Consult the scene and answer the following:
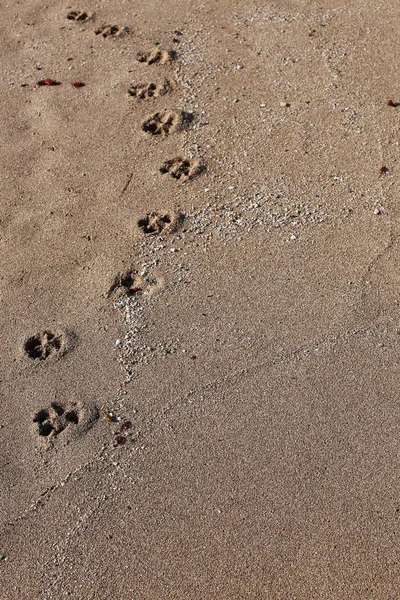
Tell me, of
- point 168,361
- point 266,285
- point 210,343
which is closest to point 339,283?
point 266,285

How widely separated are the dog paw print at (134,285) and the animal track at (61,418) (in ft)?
2.47

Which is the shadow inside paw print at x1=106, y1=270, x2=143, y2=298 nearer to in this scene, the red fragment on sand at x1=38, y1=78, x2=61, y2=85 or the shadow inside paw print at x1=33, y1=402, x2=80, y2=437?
the shadow inside paw print at x1=33, y1=402, x2=80, y2=437

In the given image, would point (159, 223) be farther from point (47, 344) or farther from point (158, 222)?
point (47, 344)

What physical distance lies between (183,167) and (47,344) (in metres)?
1.61

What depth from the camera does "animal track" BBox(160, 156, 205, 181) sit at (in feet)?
15.7

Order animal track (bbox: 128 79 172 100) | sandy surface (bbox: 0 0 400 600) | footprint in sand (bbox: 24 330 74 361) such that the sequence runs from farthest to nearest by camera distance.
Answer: animal track (bbox: 128 79 172 100) < footprint in sand (bbox: 24 330 74 361) < sandy surface (bbox: 0 0 400 600)

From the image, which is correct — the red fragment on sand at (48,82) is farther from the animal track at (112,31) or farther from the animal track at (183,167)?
the animal track at (183,167)

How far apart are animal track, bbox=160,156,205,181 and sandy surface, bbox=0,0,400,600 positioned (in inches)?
0.8

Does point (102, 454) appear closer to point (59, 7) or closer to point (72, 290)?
point (72, 290)

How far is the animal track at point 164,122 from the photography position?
511cm

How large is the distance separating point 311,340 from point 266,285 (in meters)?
0.45

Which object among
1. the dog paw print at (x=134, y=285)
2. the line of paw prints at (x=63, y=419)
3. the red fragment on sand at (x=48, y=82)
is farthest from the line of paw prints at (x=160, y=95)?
the line of paw prints at (x=63, y=419)

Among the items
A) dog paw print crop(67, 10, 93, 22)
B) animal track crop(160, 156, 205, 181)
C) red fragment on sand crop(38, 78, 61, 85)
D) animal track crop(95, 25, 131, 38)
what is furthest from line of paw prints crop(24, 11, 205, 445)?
dog paw print crop(67, 10, 93, 22)

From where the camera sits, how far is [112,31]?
597 cm
